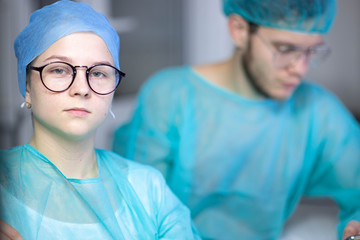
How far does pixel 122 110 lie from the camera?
5.61 feet

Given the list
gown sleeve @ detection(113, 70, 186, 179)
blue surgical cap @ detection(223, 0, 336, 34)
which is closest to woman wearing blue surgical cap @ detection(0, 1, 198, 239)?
gown sleeve @ detection(113, 70, 186, 179)

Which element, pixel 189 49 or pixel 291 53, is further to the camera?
pixel 189 49

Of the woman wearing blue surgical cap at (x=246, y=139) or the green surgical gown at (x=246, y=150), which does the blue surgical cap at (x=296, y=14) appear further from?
the green surgical gown at (x=246, y=150)

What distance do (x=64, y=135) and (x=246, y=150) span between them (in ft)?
2.34

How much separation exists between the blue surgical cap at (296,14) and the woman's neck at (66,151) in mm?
639

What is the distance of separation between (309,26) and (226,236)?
2.09 feet

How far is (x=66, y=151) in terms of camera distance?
68 cm

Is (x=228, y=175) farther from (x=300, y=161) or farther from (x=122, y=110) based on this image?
(x=122, y=110)

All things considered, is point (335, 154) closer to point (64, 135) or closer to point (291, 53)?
point (291, 53)

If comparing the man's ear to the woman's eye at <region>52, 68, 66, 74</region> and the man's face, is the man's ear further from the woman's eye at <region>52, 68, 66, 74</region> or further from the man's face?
the woman's eye at <region>52, 68, 66, 74</region>

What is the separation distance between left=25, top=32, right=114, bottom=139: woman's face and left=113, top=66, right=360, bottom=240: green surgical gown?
538 mm

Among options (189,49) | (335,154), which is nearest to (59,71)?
(335,154)

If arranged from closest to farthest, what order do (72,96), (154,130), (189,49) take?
(72,96) < (154,130) < (189,49)

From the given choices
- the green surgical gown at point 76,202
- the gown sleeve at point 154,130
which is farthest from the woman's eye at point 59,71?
the gown sleeve at point 154,130
